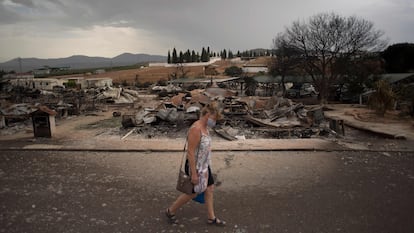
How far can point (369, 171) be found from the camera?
603 centimetres

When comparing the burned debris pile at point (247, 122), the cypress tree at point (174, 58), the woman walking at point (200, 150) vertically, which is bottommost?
the burned debris pile at point (247, 122)

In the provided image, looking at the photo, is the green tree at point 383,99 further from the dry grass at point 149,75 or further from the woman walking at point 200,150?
the dry grass at point 149,75

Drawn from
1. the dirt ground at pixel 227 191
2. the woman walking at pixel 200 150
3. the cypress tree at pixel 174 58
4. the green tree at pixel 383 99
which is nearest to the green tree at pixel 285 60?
the green tree at pixel 383 99

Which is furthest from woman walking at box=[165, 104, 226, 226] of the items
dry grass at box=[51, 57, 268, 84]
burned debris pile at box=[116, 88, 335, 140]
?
dry grass at box=[51, 57, 268, 84]

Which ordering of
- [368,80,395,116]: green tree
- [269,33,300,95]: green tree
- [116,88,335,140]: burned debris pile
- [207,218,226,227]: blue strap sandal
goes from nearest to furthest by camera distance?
[207,218,226,227]: blue strap sandal → [116,88,335,140]: burned debris pile → [368,80,395,116]: green tree → [269,33,300,95]: green tree

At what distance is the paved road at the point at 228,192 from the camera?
4.02 meters

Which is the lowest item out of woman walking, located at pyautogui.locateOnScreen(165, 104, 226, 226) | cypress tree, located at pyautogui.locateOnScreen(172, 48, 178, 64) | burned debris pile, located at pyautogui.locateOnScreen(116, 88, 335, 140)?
burned debris pile, located at pyautogui.locateOnScreen(116, 88, 335, 140)

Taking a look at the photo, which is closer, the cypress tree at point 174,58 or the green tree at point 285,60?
the green tree at point 285,60

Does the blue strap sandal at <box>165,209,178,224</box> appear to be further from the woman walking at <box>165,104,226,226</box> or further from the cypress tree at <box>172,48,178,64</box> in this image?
the cypress tree at <box>172,48,178,64</box>

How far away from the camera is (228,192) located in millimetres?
5102

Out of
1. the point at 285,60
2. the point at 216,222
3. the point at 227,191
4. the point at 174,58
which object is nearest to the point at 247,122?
the point at 227,191

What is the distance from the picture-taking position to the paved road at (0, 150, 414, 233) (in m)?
4.02

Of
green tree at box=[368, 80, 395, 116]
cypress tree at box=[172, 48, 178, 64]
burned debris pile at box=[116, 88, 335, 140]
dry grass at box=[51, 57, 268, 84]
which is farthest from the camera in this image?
cypress tree at box=[172, 48, 178, 64]

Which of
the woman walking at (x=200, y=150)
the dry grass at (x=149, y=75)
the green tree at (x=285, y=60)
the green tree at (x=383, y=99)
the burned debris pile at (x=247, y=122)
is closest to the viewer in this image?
the woman walking at (x=200, y=150)
